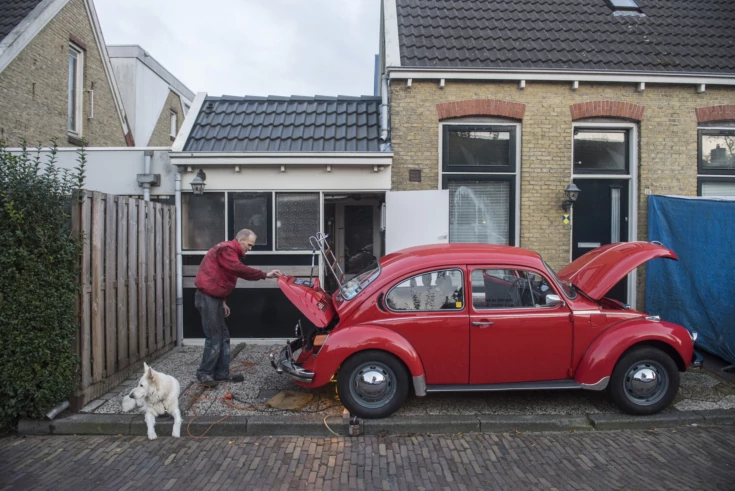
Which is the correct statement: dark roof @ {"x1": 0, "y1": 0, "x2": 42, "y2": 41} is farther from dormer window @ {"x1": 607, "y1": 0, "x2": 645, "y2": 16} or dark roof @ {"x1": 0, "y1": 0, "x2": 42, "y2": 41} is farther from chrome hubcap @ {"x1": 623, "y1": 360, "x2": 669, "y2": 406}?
chrome hubcap @ {"x1": 623, "y1": 360, "x2": 669, "y2": 406}

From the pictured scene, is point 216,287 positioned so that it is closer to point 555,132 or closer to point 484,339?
point 484,339

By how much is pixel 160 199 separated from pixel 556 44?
7550 mm

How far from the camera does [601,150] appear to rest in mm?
8984

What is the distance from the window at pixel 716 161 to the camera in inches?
352

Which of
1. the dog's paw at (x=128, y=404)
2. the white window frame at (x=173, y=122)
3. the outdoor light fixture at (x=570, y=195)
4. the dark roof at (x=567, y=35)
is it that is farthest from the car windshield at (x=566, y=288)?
the white window frame at (x=173, y=122)

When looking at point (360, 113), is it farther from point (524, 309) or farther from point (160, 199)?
point (524, 309)

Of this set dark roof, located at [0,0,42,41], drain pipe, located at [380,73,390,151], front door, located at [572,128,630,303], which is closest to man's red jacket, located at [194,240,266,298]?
drain pipe, located at [380,73,390,151]

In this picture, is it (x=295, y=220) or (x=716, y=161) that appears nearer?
(x=295, y=220)

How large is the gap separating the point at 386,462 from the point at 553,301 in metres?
2.34

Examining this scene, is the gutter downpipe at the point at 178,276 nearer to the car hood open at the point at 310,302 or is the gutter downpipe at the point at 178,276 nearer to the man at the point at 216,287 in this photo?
the man at the point at 216,287

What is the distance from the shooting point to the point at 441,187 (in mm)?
8750

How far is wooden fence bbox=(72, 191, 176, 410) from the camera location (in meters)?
5.48

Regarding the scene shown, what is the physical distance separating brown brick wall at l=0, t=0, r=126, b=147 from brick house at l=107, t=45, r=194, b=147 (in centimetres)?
341

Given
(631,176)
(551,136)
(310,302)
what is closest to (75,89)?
(310,302)
